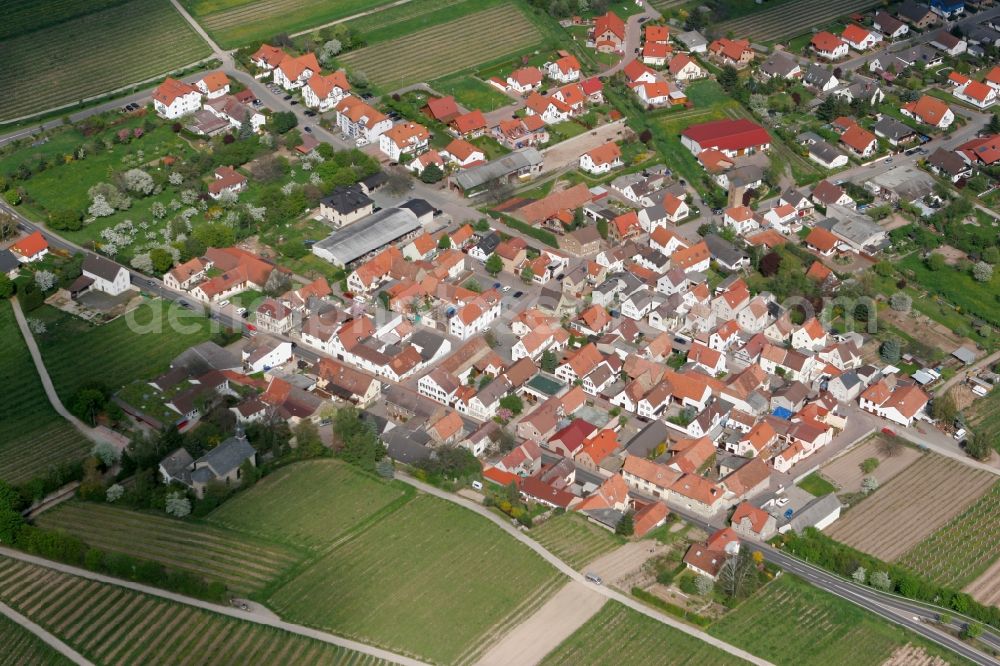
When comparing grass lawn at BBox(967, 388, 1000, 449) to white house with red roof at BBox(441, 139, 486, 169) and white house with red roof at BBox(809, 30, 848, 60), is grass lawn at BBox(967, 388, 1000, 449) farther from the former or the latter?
white house with red roof at BBox(809, 30, 848, 60)

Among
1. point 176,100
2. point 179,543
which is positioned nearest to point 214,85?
point 176,100

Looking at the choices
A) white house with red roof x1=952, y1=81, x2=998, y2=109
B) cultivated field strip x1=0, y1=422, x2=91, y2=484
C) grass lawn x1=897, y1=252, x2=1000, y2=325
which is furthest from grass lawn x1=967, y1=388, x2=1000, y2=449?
cultivated field strip x1=0, y1=422, x2=91, y2=484

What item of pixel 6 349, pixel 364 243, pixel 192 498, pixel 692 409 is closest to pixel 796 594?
pixel 692 409

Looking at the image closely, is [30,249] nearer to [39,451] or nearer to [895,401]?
[39,451]

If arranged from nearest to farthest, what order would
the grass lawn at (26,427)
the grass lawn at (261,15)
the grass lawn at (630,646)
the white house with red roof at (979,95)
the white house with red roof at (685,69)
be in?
the grass lawn at (630,646) → the grass lawn at (26,427) → the white house with red roof at (979,95) → the white house with red roof at (685,69) → the grass lawn at (261,15)

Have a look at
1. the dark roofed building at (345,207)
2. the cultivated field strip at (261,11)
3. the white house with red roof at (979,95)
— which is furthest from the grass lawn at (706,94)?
the dark roofed building at (345,207)

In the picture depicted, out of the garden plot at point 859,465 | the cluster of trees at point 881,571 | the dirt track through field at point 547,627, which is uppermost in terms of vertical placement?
the dirt track through field at point 547,627

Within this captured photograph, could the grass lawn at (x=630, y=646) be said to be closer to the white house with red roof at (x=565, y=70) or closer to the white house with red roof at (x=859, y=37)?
the white house with red roof at (x=565, y=70)
